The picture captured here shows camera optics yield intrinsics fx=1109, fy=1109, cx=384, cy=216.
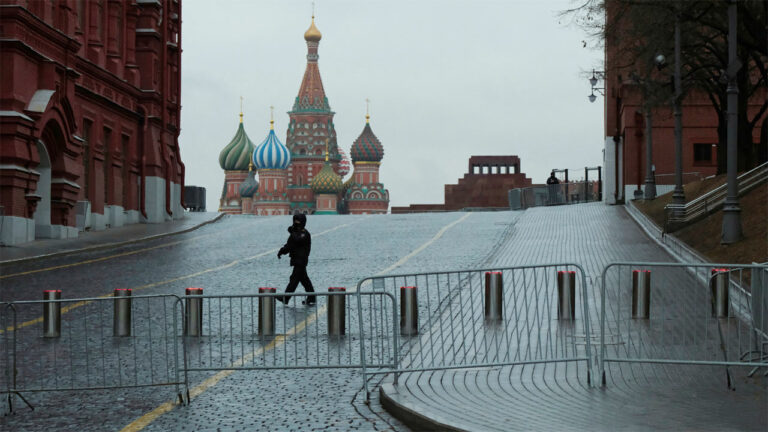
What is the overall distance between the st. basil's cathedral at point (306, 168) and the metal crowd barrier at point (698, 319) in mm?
164394

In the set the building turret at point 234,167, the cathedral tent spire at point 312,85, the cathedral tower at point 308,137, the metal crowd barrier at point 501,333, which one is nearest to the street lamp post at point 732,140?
the metal crowd barrier at point 501,333

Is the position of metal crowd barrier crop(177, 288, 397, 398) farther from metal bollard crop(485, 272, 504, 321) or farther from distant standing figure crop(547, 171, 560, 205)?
distant standing figure crop(547, 171, 560, 205)

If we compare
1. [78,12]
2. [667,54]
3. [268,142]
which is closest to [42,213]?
[78,12]

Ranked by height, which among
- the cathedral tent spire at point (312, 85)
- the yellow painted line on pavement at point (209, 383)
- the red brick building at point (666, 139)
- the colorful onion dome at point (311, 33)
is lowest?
the yellow painted line on pavement at point (209, 383)

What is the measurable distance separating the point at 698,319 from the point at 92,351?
636 cm

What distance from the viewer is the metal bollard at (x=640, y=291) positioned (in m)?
10.5

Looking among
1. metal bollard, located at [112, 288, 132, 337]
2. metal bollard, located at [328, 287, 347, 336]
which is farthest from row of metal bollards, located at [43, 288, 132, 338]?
metal bollard, located at [328, 287, 347, 336]

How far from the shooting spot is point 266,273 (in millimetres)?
23078

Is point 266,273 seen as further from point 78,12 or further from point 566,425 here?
point 78,12

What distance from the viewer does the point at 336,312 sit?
12.2 m

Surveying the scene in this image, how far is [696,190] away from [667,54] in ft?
19.7

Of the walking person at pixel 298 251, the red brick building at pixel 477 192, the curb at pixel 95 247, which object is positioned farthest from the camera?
the red brick building at pixel 477 192

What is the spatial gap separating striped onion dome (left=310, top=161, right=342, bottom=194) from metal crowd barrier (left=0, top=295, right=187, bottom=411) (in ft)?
533

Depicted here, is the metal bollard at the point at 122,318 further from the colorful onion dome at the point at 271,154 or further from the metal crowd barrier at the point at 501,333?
the colorful onion dome at the point at 271,154
